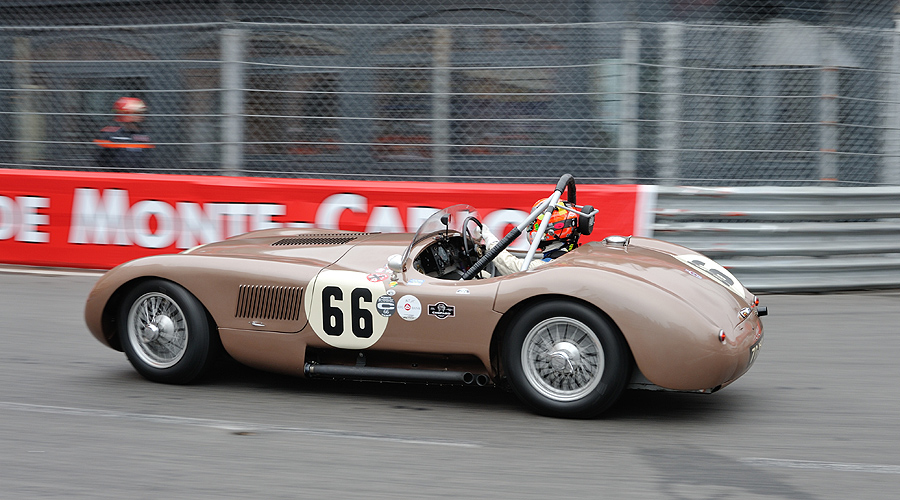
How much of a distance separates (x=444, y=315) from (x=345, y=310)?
1.74ft

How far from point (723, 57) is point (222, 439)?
606cm

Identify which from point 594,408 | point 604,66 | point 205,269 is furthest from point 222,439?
point 604,66

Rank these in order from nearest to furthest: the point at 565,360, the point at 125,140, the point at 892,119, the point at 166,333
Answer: the point at 565,360 < the point at 166,333 < the point at 892,119 < the point at 125,140

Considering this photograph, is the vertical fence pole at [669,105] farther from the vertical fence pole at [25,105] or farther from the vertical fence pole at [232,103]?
the vertical fence pole at [25,105]

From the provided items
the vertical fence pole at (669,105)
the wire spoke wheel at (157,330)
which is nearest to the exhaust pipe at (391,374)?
the wire spoke wheel at (157,330)

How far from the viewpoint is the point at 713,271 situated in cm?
516

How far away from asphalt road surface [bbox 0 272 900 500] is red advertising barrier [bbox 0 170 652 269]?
2.91 metres

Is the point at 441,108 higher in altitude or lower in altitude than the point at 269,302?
higher

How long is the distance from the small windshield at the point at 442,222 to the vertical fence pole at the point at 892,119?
491cm

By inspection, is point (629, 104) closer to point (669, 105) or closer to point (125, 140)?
point (669, 105)

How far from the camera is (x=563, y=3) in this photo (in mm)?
10992

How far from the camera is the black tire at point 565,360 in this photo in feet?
14.2

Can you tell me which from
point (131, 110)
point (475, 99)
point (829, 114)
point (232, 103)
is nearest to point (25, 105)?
point (131, 110)

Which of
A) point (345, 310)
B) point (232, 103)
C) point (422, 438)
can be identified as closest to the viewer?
point (422, 438)
